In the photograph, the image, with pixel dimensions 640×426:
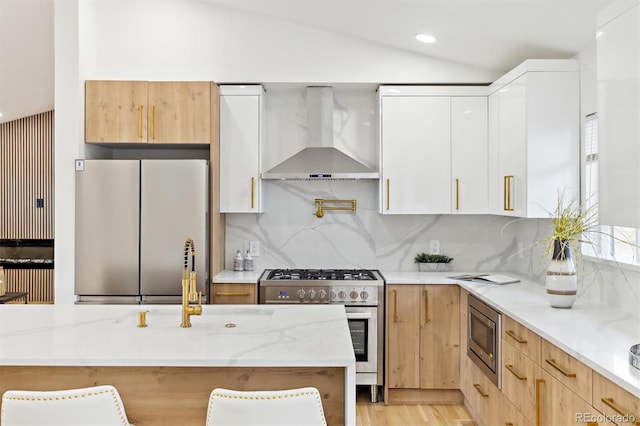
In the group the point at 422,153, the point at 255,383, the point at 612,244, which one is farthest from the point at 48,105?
the point at 612,244

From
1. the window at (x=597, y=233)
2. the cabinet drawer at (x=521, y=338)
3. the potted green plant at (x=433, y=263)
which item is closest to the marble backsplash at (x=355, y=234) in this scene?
the potted green plant at (x=433, y=263)

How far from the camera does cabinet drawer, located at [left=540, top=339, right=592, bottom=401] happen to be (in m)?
1.91

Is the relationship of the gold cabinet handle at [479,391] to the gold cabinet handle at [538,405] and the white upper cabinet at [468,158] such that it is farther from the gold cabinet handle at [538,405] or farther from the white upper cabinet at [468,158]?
the white upper cabinet at [468,158]

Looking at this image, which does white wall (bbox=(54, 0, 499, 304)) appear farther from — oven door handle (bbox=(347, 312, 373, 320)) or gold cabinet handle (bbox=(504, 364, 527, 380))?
gold cabinet handle (bbox=(504, 364, 527, 380))

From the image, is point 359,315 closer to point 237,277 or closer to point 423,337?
point 423,337

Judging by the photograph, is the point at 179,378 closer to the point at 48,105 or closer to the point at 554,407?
the point at 554,407

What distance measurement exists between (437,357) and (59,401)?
2.79m

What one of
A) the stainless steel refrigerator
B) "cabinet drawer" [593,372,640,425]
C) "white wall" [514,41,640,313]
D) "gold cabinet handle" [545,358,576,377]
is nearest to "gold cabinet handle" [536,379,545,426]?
"gold cabinet handle" [545,358,576,377]

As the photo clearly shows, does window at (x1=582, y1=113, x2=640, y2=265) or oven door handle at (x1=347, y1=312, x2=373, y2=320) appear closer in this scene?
window at (x1=582, y1=113, x2=640, y2=265)

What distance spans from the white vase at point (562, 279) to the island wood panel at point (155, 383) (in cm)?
163

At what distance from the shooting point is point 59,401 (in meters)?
1.68

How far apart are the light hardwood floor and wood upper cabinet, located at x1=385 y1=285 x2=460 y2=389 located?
161 mm

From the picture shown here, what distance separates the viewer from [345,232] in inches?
173

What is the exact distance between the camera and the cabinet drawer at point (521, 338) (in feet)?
7.89
